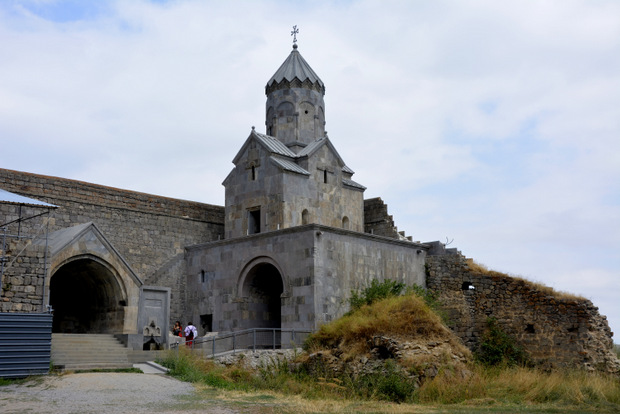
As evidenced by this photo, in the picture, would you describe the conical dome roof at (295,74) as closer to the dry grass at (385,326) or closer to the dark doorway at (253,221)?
the dark doorway at (253,221)

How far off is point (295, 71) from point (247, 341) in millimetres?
12830

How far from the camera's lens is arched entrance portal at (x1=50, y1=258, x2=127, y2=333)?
21448 mm

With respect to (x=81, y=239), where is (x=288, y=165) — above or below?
above

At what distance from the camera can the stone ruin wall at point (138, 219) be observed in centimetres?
2495

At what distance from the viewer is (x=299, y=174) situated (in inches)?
1115

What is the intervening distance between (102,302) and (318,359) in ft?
24.3

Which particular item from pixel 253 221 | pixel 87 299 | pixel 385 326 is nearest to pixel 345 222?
pixel 253 221

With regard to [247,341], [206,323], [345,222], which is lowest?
[247,341]

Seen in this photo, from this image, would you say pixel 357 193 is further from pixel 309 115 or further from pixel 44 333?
pixel 44 333

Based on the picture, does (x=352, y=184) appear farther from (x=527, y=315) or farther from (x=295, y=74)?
(x=527, y=315)

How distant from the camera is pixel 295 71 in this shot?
3102cm

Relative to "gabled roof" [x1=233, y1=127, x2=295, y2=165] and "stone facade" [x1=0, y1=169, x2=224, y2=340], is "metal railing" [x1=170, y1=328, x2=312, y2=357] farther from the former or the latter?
"gabled roof" [x1=233, y1=127, x2=295, y2=165]

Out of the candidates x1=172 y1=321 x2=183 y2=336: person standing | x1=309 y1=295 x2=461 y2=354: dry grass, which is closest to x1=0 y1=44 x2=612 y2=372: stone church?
x1=172 y1=321 x2=183 y2=336: person standing

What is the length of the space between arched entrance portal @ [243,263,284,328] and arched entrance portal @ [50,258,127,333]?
5.65 meters
